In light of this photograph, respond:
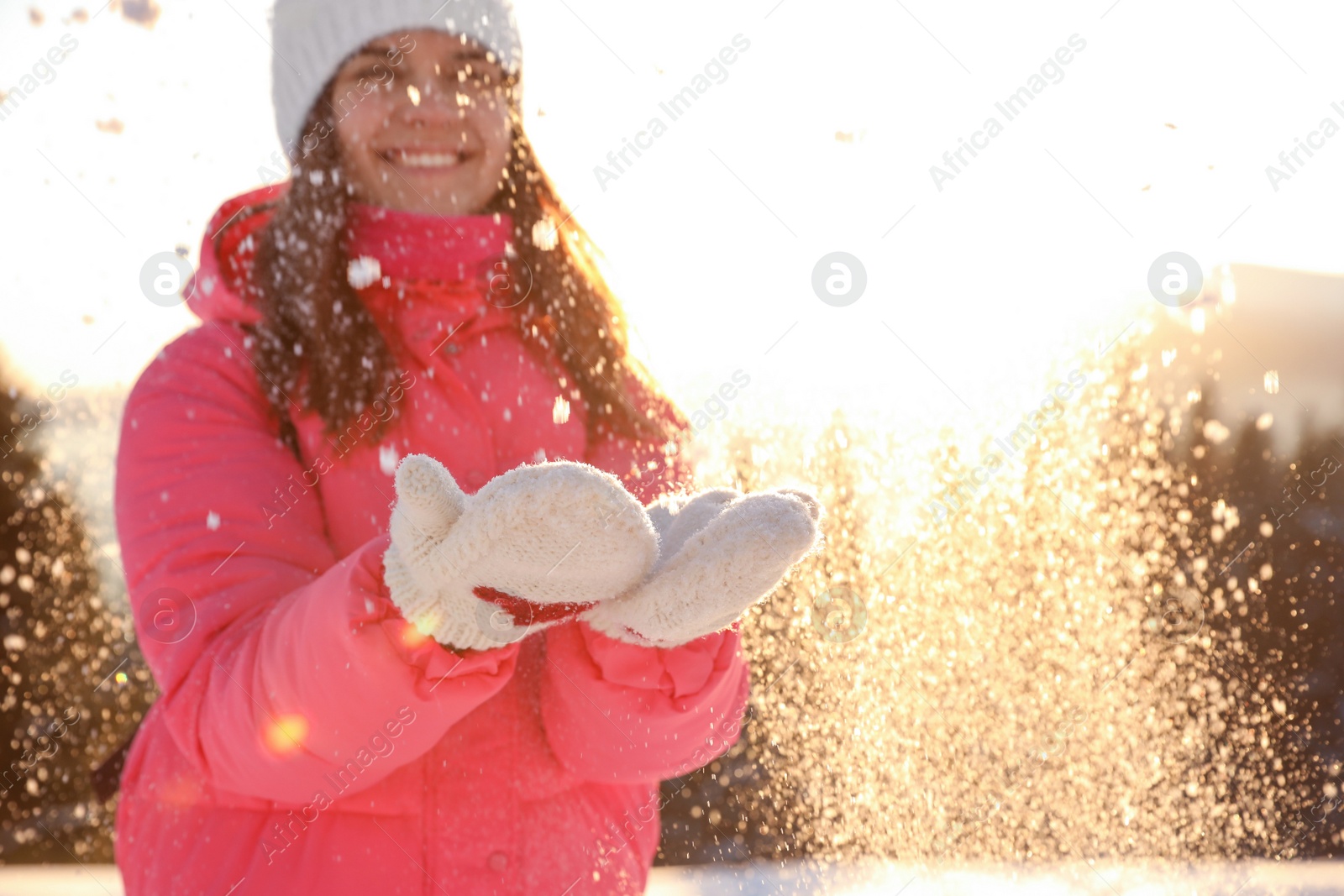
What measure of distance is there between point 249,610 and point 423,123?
86 cm

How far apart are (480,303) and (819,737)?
11.9ft

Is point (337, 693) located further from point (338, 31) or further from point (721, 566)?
point (338, 31)

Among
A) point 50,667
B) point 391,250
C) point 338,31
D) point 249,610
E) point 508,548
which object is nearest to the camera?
point 508,548

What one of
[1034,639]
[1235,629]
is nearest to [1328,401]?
[1235,629]

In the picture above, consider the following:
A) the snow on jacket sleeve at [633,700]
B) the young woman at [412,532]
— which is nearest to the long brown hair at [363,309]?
the young woman at [412,532]

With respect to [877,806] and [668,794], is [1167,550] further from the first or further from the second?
[877,806]

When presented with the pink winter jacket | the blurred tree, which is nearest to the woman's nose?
the pink winter jacket

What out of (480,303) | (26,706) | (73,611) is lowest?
(26,706)

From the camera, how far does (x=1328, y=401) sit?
422 inches

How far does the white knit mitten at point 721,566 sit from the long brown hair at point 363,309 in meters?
0.59

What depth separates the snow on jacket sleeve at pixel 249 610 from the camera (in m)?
1.16

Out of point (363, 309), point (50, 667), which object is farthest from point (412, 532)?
point (50, 667)

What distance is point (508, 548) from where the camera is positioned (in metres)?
0.97

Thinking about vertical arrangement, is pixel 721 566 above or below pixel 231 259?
Answer: above
